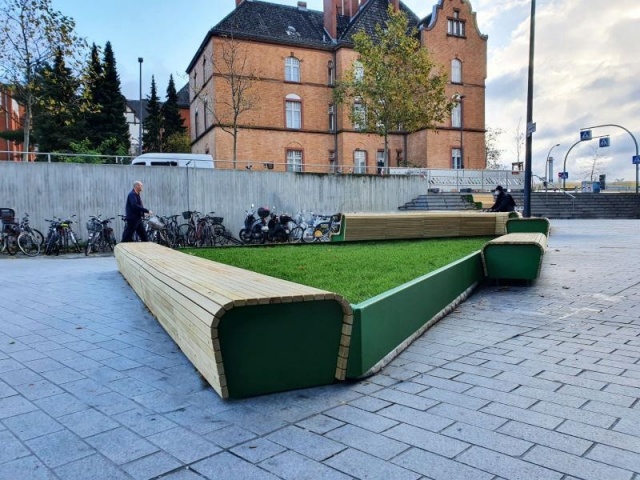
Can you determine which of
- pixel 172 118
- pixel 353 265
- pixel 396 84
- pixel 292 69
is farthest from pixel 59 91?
pixel 172 118

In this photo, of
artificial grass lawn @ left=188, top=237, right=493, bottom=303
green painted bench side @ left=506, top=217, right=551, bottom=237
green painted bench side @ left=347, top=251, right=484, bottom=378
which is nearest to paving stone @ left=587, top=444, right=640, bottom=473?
green painted bench side @ left=347, top=251, right=484, bottom=378

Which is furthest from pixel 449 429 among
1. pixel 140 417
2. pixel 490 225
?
pixel 490 225

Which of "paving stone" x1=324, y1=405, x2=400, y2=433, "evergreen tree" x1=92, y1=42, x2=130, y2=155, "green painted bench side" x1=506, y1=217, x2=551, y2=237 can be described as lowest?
"paving stone" x1=324, y1=405, x2=400, y2=433

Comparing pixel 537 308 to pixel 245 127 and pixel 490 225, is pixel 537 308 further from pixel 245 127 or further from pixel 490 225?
pixel 245 127

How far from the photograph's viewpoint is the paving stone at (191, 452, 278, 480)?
2559mm

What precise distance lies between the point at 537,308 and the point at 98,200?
15153 millimetres

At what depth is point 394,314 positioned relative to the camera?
448 cm

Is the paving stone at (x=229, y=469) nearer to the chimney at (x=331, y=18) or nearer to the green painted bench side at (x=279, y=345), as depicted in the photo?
the green painted bench side at (x=279, y=345)

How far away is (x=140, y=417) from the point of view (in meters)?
3.28

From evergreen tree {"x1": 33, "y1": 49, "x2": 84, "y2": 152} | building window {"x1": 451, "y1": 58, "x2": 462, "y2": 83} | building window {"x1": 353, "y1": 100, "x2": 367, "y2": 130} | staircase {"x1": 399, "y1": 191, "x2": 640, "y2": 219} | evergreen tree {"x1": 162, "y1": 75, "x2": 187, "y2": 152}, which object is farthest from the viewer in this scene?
evergreen tree {"x1": 162, "y1": 75, "x2": 187, "y2": 152}

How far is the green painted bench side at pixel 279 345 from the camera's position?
3393 mm

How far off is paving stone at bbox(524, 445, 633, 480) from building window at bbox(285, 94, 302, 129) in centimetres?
3820

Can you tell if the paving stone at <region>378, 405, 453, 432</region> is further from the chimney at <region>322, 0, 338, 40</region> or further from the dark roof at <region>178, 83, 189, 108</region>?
the dark roof at <region>178, 83, 189, 108</region>

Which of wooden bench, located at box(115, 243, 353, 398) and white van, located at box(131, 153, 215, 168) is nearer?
wooden bench, located at box(115, 243, 353, 398)
